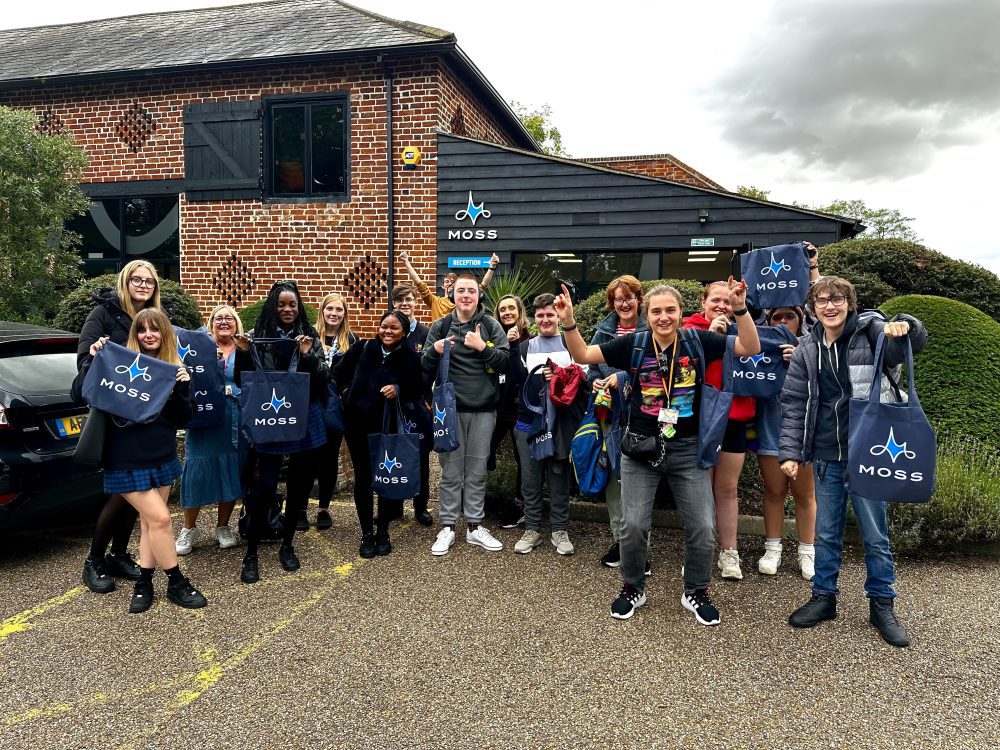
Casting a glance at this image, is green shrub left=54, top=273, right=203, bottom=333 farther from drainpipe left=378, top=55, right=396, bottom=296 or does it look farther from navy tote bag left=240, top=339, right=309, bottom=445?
navy tote bag left=240, top=339, right=309, bottom=445

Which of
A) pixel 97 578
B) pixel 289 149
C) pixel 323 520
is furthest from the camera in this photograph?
pixel 289 149

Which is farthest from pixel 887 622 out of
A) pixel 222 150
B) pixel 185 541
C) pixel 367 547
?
pixel 222 150

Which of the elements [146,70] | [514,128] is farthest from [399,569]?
[514,128]

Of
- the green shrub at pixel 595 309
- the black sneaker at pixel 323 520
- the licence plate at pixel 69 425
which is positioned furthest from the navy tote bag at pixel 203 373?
the green shrub at pixel 595 309

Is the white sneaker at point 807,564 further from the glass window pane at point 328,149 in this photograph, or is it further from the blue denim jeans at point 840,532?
the glass window pane at point 328,149

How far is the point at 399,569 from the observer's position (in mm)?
4246

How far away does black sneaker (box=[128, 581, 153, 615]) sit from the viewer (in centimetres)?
360

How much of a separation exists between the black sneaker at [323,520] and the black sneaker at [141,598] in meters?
1.50

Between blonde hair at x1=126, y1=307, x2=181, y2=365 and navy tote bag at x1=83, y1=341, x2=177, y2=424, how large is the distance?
137 mm

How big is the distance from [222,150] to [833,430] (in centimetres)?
1183

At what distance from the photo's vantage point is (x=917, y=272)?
7773 mm

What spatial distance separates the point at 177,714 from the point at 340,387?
8.11 ft

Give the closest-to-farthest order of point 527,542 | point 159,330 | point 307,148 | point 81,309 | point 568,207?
point 159,330 → point 527,542 → point 81,309 → point 568,207 → point 307,148

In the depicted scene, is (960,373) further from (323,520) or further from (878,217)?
(878,217)
